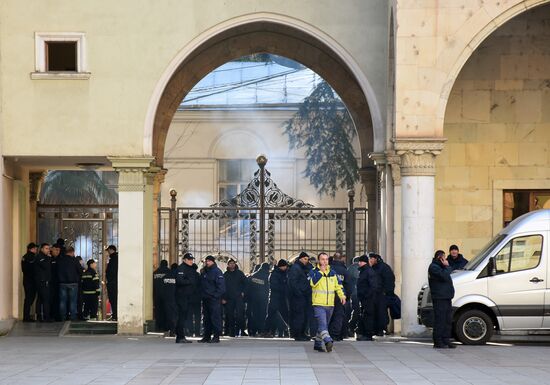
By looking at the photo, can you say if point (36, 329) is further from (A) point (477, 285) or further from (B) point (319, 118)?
(B) point (319, 118)

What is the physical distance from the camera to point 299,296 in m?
23.5

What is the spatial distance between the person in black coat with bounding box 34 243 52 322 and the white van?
9133 mm

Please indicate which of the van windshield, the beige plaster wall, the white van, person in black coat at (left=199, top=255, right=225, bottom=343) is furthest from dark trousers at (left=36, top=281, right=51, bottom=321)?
the van windshield

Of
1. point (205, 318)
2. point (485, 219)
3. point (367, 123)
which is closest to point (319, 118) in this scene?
point (367, 123)

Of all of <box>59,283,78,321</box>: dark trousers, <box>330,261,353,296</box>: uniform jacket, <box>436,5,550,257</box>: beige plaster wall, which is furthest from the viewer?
<box>59,283,78,321</box>: dark trousers

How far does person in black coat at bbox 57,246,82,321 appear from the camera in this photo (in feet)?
87.8

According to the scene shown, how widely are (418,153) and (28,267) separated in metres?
9.13

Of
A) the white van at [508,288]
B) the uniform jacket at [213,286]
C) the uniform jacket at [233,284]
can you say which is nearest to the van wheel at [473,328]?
the white van at [508,288]

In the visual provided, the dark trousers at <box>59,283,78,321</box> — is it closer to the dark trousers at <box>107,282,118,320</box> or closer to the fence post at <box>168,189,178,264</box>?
the dark trousers at <box>107,282,118,320</box>

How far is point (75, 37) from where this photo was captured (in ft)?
80.6

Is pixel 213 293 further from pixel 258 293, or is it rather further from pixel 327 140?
pixel 327 140

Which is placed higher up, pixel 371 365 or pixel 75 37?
pixel 75 37

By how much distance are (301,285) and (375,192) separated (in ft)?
19.4

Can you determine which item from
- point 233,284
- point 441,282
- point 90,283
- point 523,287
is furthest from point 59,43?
point 523,287
